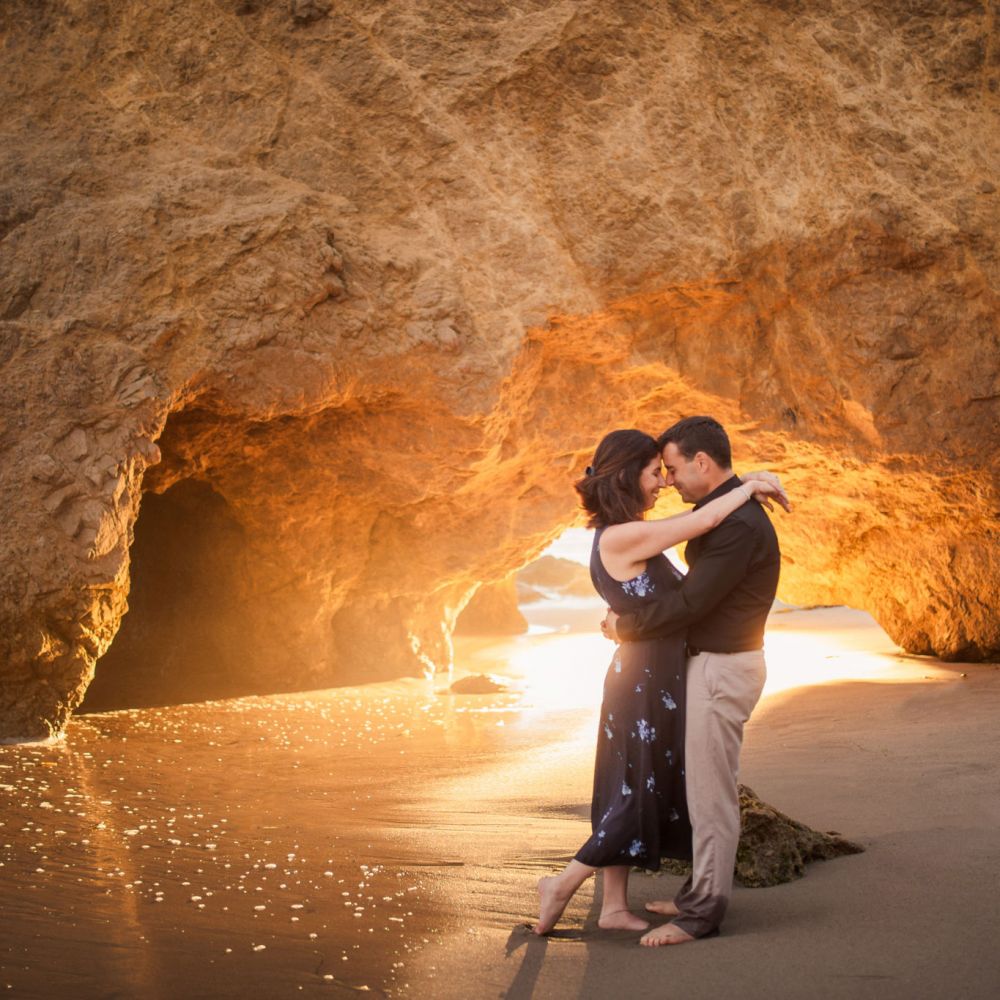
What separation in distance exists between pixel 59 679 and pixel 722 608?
517cm

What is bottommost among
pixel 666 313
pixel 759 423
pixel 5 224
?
pixel 759 423

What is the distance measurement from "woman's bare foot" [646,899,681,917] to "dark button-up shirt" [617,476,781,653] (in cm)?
86

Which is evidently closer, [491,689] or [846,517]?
[491,689]

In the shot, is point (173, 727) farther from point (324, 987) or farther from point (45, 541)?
point (324, 987)

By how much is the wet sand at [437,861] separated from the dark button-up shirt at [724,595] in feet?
2.94

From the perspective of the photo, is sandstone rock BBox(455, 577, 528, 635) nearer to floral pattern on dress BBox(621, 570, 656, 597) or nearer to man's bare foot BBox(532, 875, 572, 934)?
floral pattern on dress BBox(621, 570, 656, 597)

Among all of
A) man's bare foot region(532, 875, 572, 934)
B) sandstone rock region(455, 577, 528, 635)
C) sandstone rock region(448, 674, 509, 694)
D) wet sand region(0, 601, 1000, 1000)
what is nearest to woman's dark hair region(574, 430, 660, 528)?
man's bare foot region(532, 875, 572, 934)

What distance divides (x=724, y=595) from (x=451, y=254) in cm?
486

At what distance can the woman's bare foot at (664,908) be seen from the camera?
3492mm

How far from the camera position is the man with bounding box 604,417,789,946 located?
3.24 metres

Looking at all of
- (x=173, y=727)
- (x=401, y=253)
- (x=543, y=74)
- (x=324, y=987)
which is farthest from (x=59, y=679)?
(x=543, y=74)

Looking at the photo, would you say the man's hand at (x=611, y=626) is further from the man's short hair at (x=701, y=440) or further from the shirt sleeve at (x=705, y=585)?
the man's short hair at (x=701, y=440)

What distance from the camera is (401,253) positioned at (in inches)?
296

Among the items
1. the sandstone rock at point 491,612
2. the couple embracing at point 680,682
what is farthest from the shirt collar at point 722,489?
the sandstone rock at point 491,612
